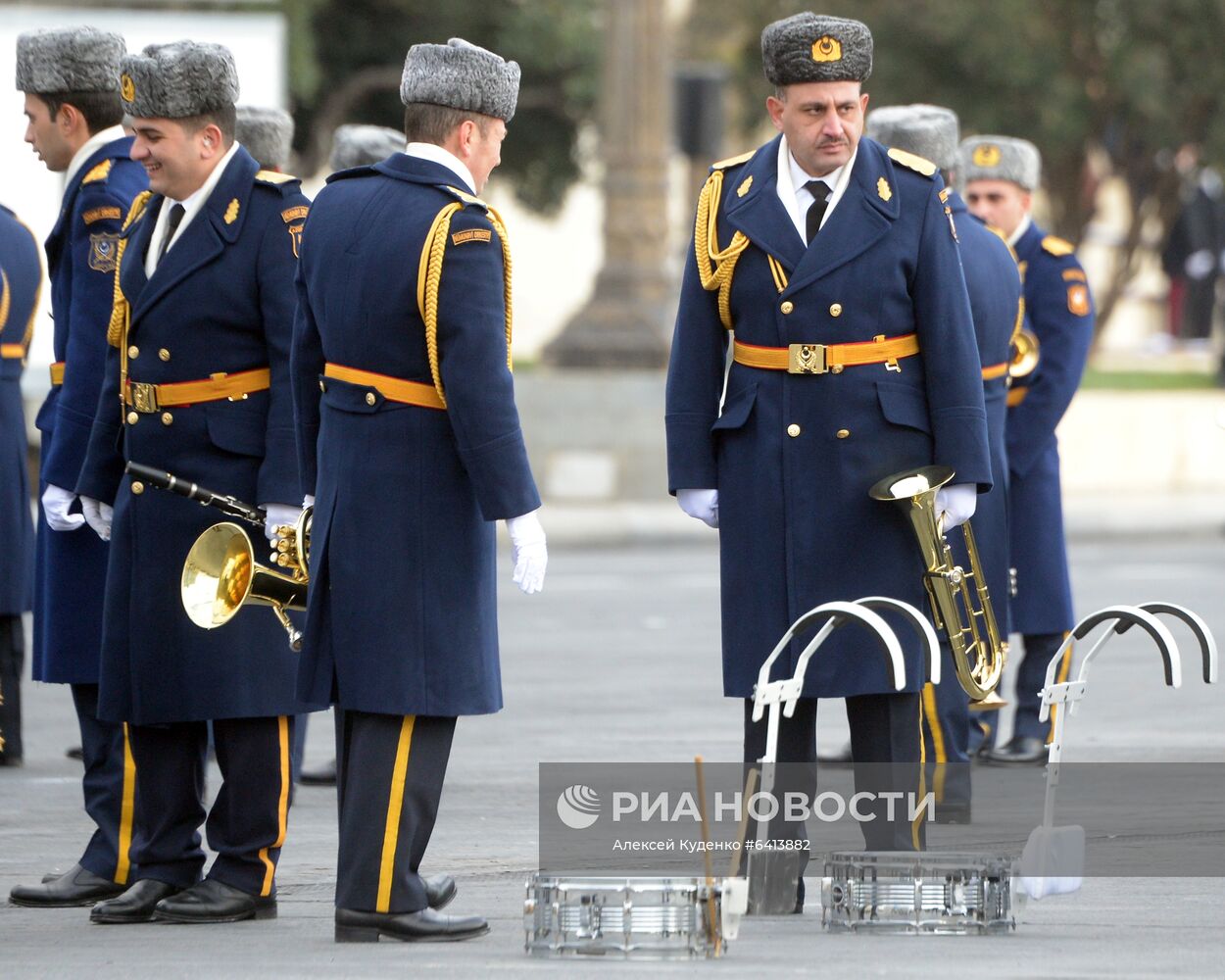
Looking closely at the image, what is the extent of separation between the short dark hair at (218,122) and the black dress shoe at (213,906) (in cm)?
171

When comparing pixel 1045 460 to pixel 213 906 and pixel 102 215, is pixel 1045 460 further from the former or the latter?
A: pixel 213 906

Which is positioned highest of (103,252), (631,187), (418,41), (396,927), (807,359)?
(418,41)

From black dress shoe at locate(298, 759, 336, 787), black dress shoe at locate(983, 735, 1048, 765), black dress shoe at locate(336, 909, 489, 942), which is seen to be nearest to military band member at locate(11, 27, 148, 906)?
black dress shoe at locate(336, 909, 489, 942)

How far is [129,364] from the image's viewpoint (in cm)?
633

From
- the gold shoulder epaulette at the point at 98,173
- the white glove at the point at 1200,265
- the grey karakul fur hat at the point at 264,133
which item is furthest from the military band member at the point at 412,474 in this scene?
the white glove at the point at 1200,265

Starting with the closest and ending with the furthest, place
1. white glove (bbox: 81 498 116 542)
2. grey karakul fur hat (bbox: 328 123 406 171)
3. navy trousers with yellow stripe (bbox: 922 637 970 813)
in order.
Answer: white glove (bbox: 81 498 116 542)
navy trousers with yellow stripe (bbox: 922 637 970 813)
grey karakul fur hat (bbox: 328 123 406 171)

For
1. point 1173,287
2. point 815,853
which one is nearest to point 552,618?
point 815,853

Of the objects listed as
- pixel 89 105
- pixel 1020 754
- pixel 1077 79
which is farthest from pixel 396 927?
pixel 1077 79

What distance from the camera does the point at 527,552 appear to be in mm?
5793

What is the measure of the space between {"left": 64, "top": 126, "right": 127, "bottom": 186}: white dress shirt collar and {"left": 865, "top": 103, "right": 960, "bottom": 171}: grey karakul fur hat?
7.31 feet

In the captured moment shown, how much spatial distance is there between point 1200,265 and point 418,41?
998 cm

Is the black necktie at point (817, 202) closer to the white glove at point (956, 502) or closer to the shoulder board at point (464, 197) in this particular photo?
the white glove at point (956, 502)

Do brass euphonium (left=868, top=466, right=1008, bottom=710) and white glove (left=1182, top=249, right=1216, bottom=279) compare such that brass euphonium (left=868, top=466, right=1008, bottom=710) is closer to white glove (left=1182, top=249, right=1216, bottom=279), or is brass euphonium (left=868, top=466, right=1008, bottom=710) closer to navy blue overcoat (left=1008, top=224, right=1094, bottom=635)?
navy blue overcoat (left=1008, top=224, right=1094, bottom=635)

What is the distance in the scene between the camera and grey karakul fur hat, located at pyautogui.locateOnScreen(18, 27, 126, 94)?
7020 millimetres
